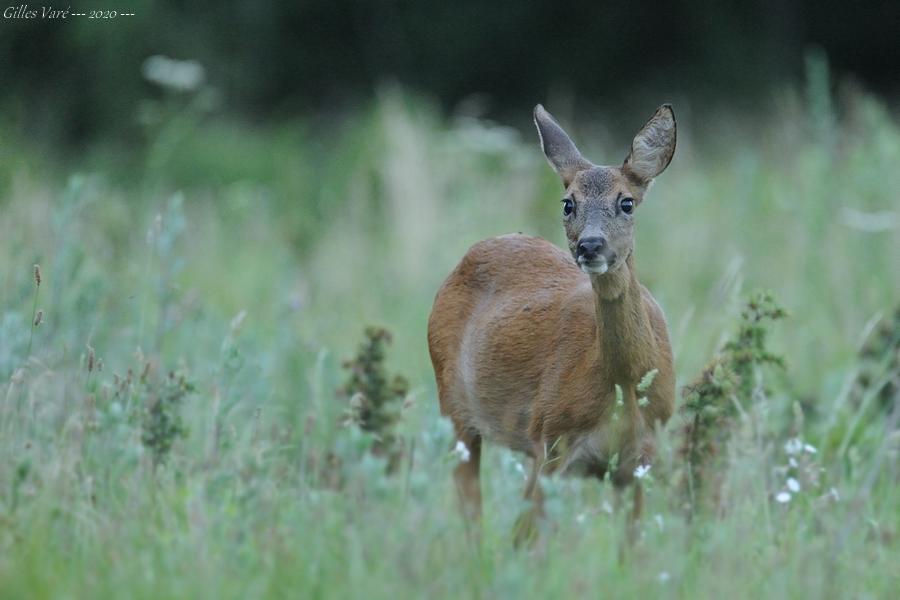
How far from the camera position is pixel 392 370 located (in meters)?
8.25

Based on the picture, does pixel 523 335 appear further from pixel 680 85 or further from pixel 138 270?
pixel 680 85

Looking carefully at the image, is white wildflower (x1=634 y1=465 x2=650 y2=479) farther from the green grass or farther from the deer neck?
the deer neck

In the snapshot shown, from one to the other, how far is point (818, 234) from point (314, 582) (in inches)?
249

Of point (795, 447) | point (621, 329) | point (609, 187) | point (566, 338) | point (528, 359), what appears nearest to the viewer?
point (621, 329)

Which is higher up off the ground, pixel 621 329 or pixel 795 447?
pixel 621 329

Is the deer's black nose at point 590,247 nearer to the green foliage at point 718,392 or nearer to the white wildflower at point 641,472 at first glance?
the green foliage at point 718,392

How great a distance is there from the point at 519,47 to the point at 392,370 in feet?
55.3

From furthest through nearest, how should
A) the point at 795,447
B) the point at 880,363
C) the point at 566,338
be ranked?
the point at 880,363 < the point at 566,338 < the point at 795,447

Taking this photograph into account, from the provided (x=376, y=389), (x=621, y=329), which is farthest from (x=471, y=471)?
(x=621, y=329)

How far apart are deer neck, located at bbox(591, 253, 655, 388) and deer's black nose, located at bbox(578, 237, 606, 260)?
7.0 inches

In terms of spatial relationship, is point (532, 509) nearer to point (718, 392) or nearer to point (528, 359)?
point (718, 392)

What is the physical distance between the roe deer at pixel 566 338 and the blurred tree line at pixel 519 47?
15.9m

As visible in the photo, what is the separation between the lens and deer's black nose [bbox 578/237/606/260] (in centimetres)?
468

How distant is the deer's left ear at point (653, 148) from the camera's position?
16.6 ft
